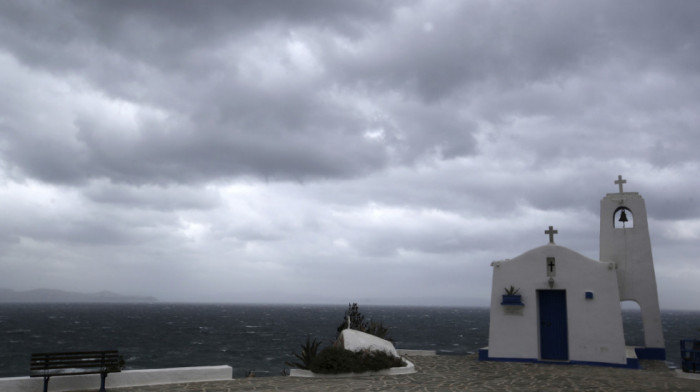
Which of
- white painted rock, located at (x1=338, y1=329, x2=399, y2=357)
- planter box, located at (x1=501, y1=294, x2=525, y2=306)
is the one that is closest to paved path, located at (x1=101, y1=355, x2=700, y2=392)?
white painted rock, located at (x1=338, y1=329, x2=399, y2=357)

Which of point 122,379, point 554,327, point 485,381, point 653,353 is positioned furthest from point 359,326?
point 653,353

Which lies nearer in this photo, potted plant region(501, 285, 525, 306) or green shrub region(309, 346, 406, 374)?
green shrub region(309, 346, 406, 374)

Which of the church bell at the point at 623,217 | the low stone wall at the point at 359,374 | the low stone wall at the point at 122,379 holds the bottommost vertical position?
the low stone wall at the point at 359,374

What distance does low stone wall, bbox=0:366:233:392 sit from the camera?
9945 mm

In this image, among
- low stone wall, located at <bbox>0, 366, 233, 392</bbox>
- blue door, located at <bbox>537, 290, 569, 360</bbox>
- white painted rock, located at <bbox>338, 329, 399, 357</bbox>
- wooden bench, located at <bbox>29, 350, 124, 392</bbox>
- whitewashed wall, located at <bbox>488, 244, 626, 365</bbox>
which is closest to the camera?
wooden bench, located at <bbox>29, 350, 124, 392</bbox>

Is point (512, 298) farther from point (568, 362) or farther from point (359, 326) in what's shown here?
point (359, 326)

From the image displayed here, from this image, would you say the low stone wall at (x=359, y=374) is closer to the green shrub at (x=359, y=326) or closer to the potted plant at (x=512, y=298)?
the potted plant at (x=512, y=298)

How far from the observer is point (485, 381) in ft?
39.3

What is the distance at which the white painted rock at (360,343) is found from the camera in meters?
13.8

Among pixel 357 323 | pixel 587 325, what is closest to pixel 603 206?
pixel 587 325

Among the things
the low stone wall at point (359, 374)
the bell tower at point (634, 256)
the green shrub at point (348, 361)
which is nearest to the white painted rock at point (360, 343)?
the green shrub at point (348, 361)

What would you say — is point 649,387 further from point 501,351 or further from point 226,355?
point 226,355

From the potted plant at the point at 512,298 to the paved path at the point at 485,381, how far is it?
192 centimetres

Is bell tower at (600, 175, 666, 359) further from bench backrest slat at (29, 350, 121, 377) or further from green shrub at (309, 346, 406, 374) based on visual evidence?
bench backrest slat at (29, 350, 121, 377)
